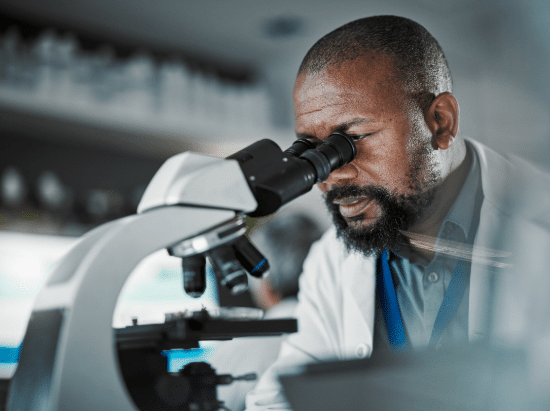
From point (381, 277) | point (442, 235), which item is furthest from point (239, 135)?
point (442, 235)

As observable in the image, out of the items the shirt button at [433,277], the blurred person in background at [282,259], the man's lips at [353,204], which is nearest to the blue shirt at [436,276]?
the shirt button at [433,277]

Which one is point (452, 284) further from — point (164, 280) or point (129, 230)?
point (164, 280)

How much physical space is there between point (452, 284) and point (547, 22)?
1.13 ft

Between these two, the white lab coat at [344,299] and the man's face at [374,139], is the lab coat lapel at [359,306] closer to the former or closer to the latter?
the white lab coat at [344,299]

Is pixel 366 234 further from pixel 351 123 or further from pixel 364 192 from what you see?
pixel 351 123

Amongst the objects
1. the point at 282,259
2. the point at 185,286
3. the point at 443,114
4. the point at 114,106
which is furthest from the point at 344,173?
the point at 114,106

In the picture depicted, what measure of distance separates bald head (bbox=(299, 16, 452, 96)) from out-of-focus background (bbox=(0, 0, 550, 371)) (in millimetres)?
777

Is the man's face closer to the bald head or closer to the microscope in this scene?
the bald head

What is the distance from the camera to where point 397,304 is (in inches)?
31.9

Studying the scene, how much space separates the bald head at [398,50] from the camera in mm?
728

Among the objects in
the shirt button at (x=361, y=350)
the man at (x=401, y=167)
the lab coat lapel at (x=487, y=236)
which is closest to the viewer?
the lab coat lapel at (x=487, y=236)

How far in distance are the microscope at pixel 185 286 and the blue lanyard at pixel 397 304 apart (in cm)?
23

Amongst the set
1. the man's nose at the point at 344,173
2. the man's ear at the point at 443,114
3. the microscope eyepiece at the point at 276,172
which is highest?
the man's ear at the point at 443,114

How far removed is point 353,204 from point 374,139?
113mm
